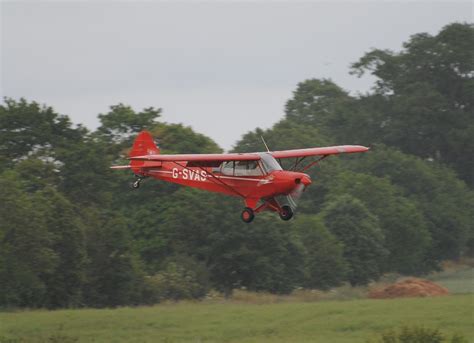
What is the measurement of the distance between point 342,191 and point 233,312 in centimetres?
3970

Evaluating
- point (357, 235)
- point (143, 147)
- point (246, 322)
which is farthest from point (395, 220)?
point (143, 147)

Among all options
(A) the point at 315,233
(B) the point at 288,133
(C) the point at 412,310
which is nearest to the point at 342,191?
(A) the point at 315,233

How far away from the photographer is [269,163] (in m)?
36.8

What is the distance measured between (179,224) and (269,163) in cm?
3402

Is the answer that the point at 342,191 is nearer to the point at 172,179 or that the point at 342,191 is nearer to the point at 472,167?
the point at 472,167

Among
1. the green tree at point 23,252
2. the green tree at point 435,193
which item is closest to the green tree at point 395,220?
the green tree at point 435,193

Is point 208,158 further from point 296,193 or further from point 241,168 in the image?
point 296,193

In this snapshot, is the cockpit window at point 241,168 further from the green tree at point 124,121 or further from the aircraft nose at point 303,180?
the green tree at point 124,121

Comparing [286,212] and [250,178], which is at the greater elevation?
[250,178]

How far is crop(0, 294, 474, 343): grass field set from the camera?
43156 mm

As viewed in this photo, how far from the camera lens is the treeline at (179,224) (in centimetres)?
6078

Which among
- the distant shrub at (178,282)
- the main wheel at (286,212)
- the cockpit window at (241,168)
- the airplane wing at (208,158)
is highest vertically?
the airplane wing at (208,158)

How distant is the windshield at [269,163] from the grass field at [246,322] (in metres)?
8.48

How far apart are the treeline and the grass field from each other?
1036 centimetres
